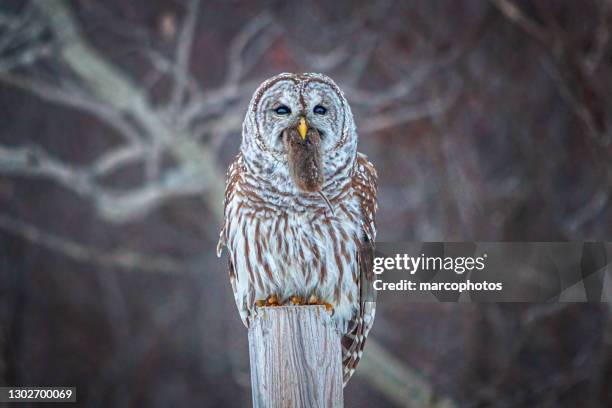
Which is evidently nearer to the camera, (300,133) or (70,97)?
(300,133)

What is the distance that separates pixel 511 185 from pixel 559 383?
1785mm

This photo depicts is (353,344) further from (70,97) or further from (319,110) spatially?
(70,97)

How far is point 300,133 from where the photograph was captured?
3.81m

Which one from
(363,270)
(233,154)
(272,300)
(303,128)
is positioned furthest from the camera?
(233,154)

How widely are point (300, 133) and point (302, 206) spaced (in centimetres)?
31

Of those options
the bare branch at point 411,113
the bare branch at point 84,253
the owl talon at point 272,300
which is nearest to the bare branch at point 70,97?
the bare branch at point 84,253

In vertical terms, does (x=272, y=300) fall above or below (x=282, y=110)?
below

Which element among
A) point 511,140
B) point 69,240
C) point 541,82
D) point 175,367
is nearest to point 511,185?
point 511,140

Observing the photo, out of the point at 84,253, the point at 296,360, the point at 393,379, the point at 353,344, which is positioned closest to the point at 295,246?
the point at 353,344

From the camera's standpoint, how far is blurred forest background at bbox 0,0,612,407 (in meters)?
7.55

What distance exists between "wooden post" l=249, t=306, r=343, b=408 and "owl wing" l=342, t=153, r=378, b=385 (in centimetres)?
114

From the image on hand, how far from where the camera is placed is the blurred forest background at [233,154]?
24.8ft

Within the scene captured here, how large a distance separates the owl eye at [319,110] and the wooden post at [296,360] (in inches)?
44.1

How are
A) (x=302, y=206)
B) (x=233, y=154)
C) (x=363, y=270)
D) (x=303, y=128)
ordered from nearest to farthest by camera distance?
(x=303, y=128) < (x=302, y=206) < (x=363, y=270) < (x=233, y=154)
